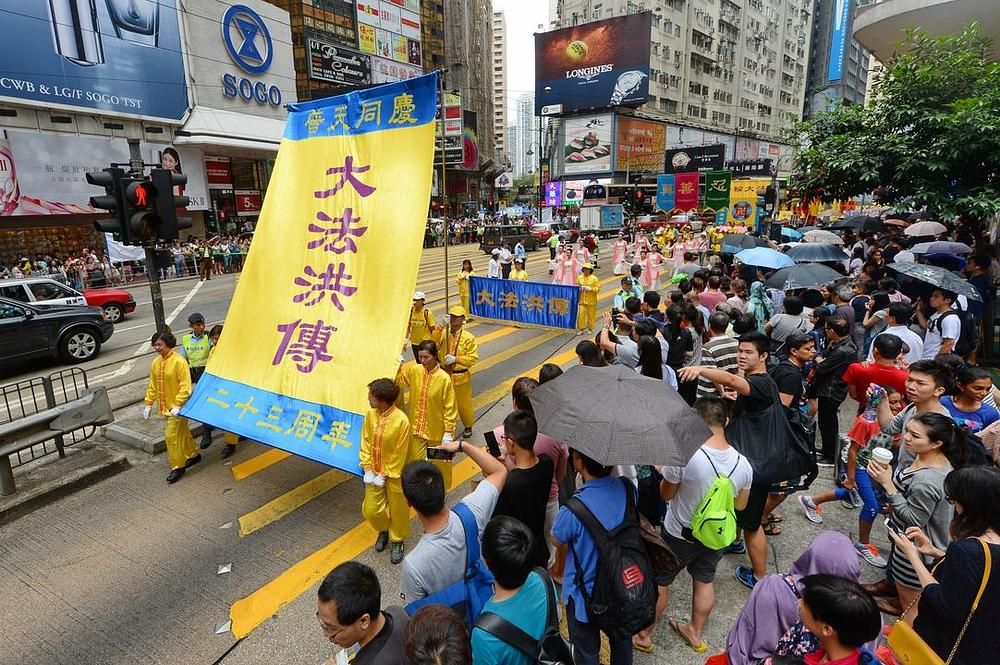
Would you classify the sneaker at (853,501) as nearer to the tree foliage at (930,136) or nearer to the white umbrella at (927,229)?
the tree foliage at (930,136)

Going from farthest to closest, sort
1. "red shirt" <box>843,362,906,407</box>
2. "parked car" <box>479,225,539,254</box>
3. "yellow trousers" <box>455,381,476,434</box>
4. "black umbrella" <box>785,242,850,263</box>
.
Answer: "parked car" <box>479,225,539,254</box> < "black umbrella" <box>785,242,850,263</box> < "yellow trousers" <box>455,381,476,434</box> < "red shirt" <box>843,362,906,407</box>

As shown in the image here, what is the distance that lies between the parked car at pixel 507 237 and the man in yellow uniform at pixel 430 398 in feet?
72.2

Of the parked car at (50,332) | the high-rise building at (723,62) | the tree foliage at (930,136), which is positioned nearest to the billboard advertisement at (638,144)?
the high-rise building at (723,62)

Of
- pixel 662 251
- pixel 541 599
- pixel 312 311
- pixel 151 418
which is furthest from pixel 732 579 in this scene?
pixel 662 251

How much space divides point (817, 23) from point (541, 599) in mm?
138288

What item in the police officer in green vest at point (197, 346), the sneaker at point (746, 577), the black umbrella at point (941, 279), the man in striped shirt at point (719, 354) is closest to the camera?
the sneaker at point (746, 577)

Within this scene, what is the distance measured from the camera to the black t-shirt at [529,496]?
3301 mm

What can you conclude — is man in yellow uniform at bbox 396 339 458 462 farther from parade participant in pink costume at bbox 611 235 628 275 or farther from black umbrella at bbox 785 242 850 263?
parade participant in pink costume at bbox 611 235 628 275

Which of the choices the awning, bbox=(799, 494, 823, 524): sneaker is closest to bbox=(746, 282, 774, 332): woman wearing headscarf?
bbox=(799, 494, 823, 524): sneaker

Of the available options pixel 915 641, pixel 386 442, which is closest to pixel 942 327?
pixel 915 641

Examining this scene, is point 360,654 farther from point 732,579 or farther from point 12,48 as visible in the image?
point 12,48

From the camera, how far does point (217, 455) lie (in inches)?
256

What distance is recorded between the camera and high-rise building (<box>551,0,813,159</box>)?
5754 cm

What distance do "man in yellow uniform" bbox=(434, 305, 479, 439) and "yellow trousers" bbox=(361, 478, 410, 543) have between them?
222cm
